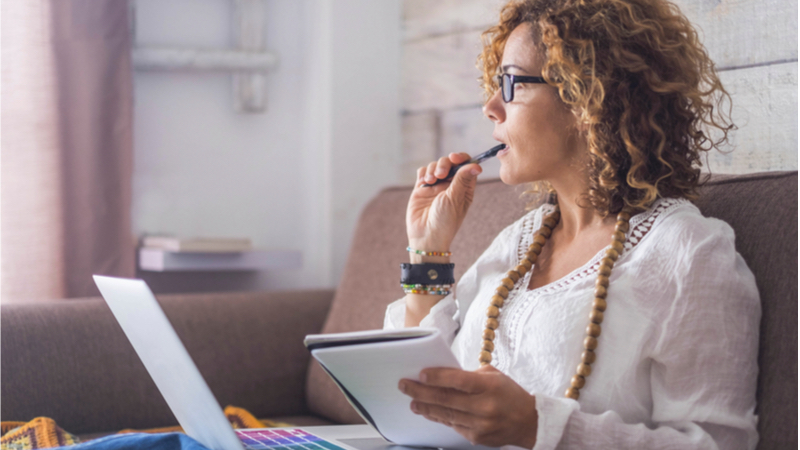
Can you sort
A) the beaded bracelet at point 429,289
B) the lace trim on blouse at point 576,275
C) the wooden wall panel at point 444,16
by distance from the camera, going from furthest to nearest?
1. the wooden wall panel at point 444,16
2. the beaded bracelet at point 429,289
3. the lace trim on blouse at point 576,275

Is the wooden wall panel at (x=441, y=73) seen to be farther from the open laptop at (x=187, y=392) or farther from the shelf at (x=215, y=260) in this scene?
the open laptop at (x=187, y=392)

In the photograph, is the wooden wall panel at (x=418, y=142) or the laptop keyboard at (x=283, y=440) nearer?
the laptop keyboard at (x=283, y=440)

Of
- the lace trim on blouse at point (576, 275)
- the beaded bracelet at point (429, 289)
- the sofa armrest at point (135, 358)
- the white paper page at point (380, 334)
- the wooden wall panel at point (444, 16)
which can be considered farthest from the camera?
the wooden wall panel at point (444, 16)

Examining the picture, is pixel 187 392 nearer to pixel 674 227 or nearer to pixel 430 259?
pixel 430 259

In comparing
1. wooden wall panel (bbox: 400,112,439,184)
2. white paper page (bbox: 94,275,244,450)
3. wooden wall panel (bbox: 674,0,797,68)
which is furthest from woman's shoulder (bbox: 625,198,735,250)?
wooden wall panel (bbox: 400,112,439,184)

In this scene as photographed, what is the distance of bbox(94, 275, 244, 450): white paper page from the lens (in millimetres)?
709

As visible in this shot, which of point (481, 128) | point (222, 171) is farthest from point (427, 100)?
point (222, 171)

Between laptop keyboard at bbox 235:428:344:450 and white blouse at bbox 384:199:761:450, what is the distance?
273 millimetres

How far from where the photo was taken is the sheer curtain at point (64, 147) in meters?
1.73

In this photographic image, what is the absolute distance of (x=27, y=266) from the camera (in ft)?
5.69

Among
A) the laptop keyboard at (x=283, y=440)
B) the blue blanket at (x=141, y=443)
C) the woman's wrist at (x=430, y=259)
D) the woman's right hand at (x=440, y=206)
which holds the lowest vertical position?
the laptop keyboard at (x=283, y=440)

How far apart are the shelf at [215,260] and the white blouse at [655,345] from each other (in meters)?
1.10

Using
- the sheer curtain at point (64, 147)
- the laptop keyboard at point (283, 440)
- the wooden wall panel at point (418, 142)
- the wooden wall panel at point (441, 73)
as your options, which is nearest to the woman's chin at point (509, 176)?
the laptop keyboard at point (283, 440)

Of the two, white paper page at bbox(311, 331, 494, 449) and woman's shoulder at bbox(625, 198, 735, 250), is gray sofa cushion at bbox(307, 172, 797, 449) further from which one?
white paper page at bbox(311, 331, 494, 449)
